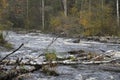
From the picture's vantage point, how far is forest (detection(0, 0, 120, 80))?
32.1 feet

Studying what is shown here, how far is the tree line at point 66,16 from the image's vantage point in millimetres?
29953

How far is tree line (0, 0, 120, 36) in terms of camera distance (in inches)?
1179

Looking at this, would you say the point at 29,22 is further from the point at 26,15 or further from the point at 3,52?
the point at 3,52

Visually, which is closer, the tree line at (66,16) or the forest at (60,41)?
the forest at (60,41)

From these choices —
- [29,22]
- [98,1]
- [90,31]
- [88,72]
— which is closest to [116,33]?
[90,31]

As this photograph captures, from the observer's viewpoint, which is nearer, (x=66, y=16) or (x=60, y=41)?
(x=60, y=41)

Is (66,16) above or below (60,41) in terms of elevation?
above

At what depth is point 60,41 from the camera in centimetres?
2328

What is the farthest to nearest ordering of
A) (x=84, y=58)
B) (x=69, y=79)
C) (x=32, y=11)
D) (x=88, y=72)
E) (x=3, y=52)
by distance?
1. (x=32, y=11)
2. (x=3, y=52)
3. (x=84, y=58)
4. (x=88, y=72)
5. (x=69, y=79)

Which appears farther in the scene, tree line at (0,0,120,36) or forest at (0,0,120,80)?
tree line at (0,0,120,36)

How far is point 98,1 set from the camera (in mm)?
37250

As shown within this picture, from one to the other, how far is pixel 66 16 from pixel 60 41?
42.7ft

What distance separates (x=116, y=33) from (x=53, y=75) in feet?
67.7

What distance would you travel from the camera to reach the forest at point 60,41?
9.80 metres
